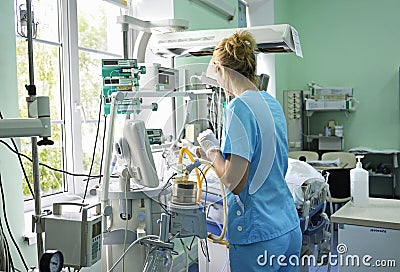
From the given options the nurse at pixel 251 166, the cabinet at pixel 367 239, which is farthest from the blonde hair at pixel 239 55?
the cabinet at pixel 367 239

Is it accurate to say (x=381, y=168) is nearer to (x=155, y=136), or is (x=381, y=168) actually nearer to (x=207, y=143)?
(x=155, y=136)

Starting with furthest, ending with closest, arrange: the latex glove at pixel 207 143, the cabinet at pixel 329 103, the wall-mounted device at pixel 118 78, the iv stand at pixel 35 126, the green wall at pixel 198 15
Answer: the cabinet at pixel 329 103 < the green wall at pixel 198 15 < the wall-mounted device at pixel 118 78 < the latex glove at pixel 207 143 < the iv stand at pixel 35 126

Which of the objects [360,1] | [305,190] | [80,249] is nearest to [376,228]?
[305,190]

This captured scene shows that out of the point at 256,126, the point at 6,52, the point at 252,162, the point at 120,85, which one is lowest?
the point at 252,162

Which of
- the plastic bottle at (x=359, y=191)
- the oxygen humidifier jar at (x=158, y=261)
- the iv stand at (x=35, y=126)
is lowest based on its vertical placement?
the oxygen humidifier jar at (x=158, y=261)

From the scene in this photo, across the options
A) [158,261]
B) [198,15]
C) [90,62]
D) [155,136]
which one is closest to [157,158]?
[155,136]

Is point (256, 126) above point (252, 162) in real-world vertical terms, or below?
above

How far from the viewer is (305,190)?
8.16 feet

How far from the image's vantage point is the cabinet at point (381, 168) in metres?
5.02

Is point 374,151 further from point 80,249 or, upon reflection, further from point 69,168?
point 80,249

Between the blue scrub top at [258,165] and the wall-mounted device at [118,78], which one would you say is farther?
the wall-mounted device at [118,78]

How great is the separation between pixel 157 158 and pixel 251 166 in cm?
60

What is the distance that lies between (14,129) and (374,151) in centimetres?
457

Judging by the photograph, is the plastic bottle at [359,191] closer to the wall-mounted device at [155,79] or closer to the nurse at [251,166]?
the nurse at [251,166]
